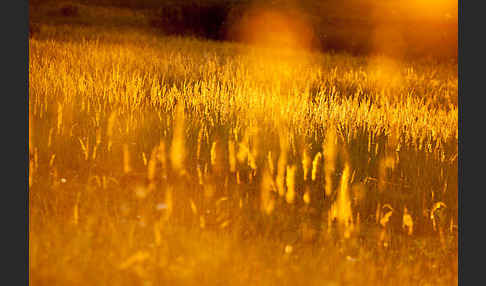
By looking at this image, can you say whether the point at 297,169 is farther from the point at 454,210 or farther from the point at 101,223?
the point at 101,223

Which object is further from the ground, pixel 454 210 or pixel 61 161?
pixel 61 161

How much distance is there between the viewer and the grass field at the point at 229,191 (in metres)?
3.30

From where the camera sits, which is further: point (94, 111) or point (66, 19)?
point (66, 19)

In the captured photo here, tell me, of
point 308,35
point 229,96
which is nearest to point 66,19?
point 308,35

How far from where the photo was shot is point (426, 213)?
4.72 m

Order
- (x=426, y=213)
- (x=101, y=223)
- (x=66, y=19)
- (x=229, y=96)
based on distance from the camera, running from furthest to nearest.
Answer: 1. (x=66, y=19)
2. (x=229, y=96)
3. (x=426, y=213)
4. (x=101, y=223)

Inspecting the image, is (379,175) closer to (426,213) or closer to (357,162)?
(357,162)

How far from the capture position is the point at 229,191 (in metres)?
4.65

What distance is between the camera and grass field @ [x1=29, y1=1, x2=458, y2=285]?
330cm

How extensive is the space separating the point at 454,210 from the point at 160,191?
2.62 meters

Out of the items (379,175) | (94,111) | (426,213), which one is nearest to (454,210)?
(426,213)

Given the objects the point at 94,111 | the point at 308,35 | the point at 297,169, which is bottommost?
the point at 297,169

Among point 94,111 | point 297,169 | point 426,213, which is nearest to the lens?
point 426,213

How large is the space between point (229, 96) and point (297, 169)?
2.67 metres
